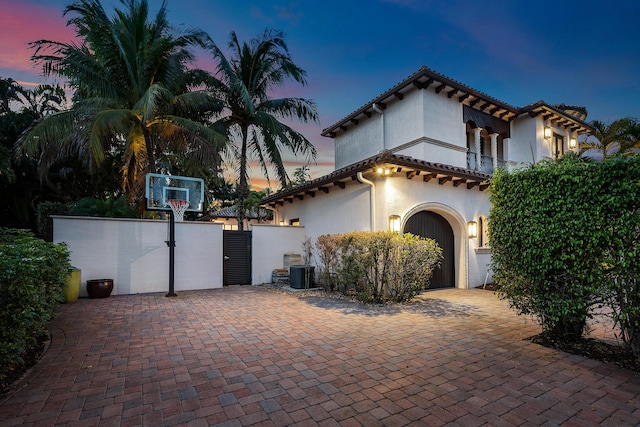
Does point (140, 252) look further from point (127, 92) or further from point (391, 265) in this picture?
point (391, 265)

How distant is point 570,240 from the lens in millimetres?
4133

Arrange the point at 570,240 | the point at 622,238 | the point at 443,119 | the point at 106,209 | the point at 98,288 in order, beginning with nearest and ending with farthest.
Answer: the point at 622,238, the point at 570,240, the point at 98,288, the point at 443,119, the point at 106,209

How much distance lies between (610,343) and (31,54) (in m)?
15.9

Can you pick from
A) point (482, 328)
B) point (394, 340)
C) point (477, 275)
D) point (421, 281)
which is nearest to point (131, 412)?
point (394, 340)

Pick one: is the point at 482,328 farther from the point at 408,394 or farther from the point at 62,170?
the point at 62,170

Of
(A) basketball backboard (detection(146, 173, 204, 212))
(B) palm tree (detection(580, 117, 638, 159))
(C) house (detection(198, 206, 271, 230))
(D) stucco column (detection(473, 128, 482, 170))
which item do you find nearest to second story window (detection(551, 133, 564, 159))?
(B) palm tree (detection(580, 117, 638, 159))

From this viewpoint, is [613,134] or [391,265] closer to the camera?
[391,265]

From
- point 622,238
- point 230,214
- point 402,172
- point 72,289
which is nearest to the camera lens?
point 622,238

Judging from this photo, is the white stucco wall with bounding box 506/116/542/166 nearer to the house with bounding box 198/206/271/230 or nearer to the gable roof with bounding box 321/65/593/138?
the gable roof with bounding box 321/65/593/138

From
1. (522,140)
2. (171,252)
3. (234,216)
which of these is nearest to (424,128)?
(522,140)

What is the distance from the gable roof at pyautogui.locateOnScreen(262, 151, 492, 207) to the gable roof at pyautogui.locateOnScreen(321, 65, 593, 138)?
375 cm

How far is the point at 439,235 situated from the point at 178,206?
9048mm

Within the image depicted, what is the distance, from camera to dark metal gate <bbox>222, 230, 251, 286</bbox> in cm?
1100

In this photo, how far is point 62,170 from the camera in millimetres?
17391
